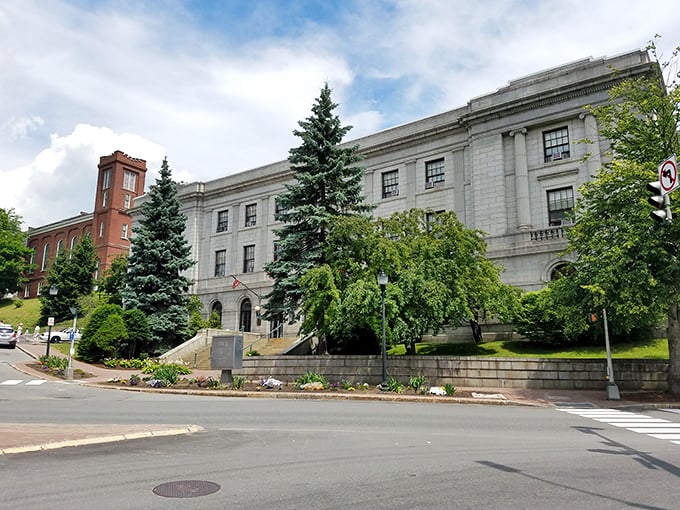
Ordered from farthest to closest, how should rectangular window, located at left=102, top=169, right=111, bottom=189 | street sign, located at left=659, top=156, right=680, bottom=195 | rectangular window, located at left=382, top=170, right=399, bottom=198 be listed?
rectangular window, located at left=102, top=169, right=111, bottom=189
rectangular window, located at left=382, top=170, right=399, bottom=198
street sign, located at left=659, top=156, right=680, bottom=195

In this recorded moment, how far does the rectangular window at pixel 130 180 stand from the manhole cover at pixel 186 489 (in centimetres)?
7278

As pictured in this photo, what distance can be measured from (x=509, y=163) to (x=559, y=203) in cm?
397

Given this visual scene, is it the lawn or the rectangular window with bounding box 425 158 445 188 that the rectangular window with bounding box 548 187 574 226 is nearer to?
the rectangular window with bounding box 425 158 445 188

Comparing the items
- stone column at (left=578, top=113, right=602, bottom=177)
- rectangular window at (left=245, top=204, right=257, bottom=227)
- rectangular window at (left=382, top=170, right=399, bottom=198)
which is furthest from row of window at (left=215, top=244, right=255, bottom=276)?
stone column at (left=578, top=113, right=602, bottom=177)

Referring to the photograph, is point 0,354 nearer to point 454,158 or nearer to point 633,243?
point 454,158

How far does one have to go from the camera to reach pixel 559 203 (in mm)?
31344

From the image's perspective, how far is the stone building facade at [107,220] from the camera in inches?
2736

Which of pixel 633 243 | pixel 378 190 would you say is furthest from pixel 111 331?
pixel 633 243

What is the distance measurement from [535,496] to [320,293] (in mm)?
16623

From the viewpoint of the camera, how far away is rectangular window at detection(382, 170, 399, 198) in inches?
1518

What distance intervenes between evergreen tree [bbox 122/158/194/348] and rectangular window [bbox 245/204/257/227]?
8.39m

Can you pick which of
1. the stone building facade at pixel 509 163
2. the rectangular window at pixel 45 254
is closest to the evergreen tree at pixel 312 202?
the stone building facade at pixel 509 163

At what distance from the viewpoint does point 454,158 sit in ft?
118

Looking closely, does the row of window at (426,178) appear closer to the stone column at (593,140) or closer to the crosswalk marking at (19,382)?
the stone column at (593,140)
